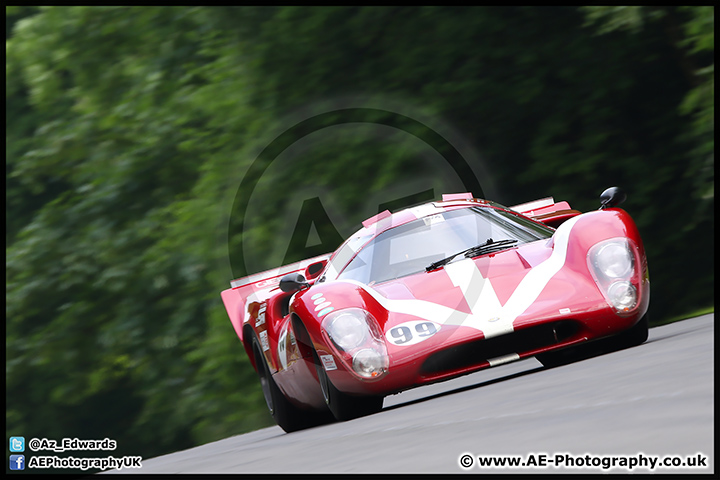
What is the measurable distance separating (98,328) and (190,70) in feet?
12.3

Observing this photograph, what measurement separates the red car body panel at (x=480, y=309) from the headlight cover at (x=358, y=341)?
0.08ft

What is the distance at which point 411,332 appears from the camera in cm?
514

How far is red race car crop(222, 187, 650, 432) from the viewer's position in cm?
509

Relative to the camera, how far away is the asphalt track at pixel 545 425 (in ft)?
9.07

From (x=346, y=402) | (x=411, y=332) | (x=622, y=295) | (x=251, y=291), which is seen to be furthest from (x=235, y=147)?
(x=622, y=295)

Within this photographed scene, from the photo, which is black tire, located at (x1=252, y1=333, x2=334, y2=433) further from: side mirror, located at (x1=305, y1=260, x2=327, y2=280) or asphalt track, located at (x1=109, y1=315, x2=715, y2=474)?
side mirror, located at (x1=305, y1=260, x2=327, y2=280)

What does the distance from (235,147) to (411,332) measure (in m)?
7.72

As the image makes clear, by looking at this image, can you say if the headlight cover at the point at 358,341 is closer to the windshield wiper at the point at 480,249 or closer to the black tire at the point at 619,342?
the windshield wiper at the point at 480,249

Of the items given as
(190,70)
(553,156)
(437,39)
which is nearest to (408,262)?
(553,156)

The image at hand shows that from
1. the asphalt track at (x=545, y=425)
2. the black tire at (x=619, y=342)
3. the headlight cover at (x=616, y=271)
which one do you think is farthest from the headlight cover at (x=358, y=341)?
the headlight cover at (x=616, y=271)

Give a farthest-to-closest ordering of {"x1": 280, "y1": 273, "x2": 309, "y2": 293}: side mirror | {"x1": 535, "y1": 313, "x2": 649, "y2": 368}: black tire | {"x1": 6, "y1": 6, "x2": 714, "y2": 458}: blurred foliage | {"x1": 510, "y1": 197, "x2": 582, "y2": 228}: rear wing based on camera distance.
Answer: {"x1": 6, "y1": 6, "x2": 714, "y2": 458}: blurred foliage, {"x1": 510, "y1": 197, "x2": 582, "y2": 228}: rear wing, {"x1": 280, "y1": 273, "x2": 309, "y2": 293}: side mirror, {"x1": 535, "y1": 313, "x2": 649, "y2": 368}: black tire

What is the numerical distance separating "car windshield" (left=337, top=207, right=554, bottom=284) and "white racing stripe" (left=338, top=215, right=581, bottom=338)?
493mm

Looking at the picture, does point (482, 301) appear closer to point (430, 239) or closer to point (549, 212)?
point (430, 239)

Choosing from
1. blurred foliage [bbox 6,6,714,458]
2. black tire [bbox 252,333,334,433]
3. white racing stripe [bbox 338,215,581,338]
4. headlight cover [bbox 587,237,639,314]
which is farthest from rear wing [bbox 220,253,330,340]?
blurred foliage [bbox 6,6,714,458]
